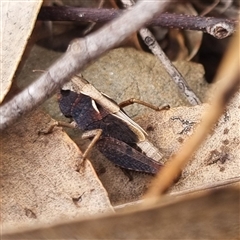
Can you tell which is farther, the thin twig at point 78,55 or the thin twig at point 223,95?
the thin twig at point 78,55

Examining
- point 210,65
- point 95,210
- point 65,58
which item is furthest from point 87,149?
point 210,65

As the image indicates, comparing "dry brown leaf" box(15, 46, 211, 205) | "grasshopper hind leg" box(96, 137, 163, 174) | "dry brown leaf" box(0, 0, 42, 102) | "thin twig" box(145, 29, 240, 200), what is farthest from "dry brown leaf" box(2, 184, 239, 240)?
"dry brown leaf" box(15, 46, 211, 205)

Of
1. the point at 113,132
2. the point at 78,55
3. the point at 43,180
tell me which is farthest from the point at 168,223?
the point at 113,132

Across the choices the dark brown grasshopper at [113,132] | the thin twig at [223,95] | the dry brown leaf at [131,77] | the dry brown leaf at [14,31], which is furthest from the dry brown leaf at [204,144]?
the thin twig at [223,95]

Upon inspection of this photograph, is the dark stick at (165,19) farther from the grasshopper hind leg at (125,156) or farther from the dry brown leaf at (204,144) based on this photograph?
the grasshopper hind leg at (125,156)

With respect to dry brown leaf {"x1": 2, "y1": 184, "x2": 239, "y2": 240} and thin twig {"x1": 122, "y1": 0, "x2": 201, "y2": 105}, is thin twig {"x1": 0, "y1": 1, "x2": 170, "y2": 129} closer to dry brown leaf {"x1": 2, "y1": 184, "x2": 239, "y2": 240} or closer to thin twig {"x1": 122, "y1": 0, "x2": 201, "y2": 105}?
dry brown leaf {"x1": 2, "y1": 184, "x2": 239, "y2": 240}

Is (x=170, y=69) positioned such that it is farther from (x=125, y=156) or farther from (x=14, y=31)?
(x=14, y=31)
